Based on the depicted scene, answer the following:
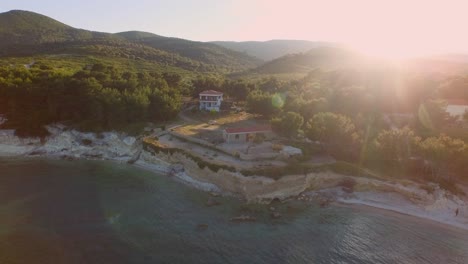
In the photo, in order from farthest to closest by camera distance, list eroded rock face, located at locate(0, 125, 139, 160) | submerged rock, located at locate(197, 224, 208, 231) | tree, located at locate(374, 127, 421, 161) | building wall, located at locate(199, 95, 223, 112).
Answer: building wall, located at locate(199, 95, 223, 112) < eroded rock face, located at locate(0, 125, 139, 160) < tree, located at locate(374, 127, 421, 161) < submerged rock, located at locate(197, 224, 208, 231)

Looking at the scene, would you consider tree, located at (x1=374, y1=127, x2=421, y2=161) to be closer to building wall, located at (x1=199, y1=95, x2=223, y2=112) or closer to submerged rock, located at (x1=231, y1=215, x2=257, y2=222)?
submerged rock, located at (x1=231, y1=215, x2=257, y2=222)

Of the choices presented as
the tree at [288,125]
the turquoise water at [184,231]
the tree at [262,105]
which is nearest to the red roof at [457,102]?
the tree at [288,125]

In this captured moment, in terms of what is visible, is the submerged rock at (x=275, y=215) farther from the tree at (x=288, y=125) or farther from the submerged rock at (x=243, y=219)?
the tree at (x=288, y=125)

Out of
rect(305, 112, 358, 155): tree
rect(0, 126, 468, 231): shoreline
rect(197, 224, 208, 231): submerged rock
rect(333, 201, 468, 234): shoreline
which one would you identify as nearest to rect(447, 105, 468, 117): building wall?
rect(305, 112, 358, 155): tree

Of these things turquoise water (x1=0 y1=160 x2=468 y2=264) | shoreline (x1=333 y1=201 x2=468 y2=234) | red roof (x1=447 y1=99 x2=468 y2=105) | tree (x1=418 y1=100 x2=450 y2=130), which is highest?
red roof (x1=447 y1=99 x2=468 y2=105)

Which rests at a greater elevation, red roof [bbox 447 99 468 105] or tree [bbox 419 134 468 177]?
red roof [bbox 447 99 468 105]

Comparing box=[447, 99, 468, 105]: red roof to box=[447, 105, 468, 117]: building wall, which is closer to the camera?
box=[447, 105, 468, 117]: building wall
